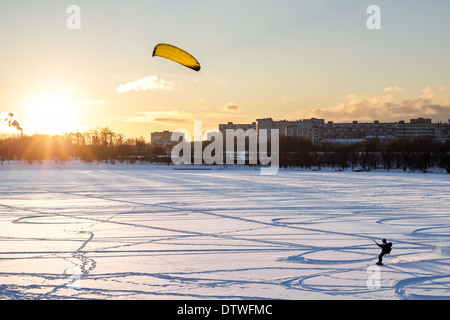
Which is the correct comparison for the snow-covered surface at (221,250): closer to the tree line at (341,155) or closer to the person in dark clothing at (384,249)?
the person in dark clothing at (384,249)

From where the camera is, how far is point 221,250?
310 inches

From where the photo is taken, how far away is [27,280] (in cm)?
603

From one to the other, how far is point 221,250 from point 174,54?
22.9 ft

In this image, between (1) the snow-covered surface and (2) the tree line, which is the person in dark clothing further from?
(2) the tree line

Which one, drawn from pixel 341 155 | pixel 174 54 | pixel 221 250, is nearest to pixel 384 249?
pixel 221 250

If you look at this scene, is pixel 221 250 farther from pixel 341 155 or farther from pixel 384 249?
pixel 341 155

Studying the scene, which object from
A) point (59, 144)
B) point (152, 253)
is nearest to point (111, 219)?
point (152, 253)

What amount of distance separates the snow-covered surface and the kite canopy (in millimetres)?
4030

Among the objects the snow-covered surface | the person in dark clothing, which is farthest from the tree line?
the person in dark clothing

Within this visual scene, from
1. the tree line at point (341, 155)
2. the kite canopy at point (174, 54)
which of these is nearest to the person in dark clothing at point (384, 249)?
the kite canopy at point (174, 54)

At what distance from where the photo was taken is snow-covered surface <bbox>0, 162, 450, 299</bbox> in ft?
18.7
